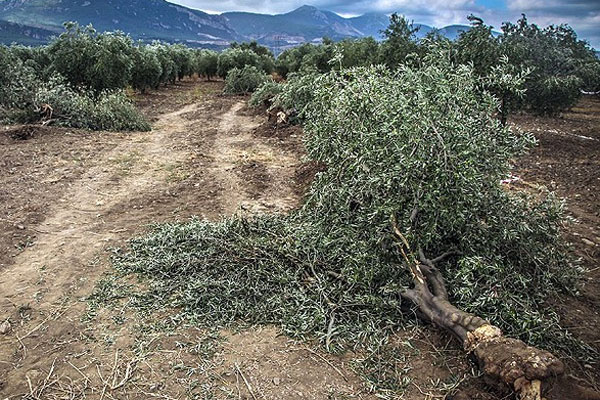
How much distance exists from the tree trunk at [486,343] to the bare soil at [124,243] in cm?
18

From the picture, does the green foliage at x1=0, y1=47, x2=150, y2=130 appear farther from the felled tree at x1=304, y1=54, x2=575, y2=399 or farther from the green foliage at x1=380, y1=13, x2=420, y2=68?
the felled tree at x1=304, y1=54, x2=575, y2=399

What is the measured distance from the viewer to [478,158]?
395 centimetres

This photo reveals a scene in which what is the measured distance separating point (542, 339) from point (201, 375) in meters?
2.52

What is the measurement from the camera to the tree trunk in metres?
2.53

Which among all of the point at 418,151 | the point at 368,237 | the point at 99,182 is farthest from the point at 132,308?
the point at 99,182

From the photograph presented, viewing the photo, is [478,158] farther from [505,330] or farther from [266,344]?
[266,344]

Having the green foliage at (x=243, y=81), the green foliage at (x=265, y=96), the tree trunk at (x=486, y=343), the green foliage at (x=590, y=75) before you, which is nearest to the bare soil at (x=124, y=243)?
the tree trunk at (x=486, y=343)

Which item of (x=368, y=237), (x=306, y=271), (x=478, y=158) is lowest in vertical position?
(x=306, y=271)

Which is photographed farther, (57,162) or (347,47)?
(347,47)

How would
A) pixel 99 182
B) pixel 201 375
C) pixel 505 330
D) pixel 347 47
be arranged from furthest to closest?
1. pixel 347 47
2. pixel 99 182
3. pixel 505 330
4. pixel 201 375


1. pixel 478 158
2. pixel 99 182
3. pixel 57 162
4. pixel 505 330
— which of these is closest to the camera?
pixel 505 330

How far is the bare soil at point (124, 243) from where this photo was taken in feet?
9.66

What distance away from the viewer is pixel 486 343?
2854mm

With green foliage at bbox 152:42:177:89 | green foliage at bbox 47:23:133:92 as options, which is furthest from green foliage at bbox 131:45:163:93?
green foliage at bbox 47:23:133:92
